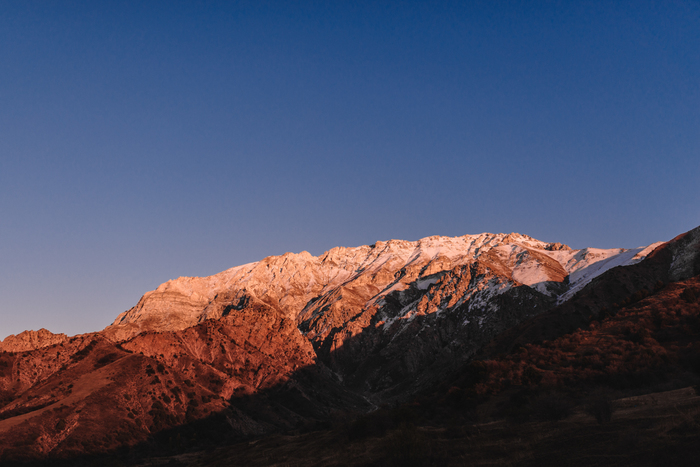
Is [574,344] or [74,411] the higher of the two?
[74,411]

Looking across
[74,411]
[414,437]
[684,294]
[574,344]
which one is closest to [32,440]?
[74,411]

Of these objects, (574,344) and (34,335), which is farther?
(34,335)

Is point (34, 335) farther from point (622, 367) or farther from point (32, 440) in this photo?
point (622, 367)

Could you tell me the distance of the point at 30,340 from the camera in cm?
15238

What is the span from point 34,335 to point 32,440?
305 feet

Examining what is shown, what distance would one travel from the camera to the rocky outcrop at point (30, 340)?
150 meters

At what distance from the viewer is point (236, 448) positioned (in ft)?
241

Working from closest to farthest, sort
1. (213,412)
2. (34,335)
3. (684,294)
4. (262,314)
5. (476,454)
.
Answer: (476,454)
(684,294)
(213,412)
(34,335)
(262,314)

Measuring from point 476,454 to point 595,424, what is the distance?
988cm

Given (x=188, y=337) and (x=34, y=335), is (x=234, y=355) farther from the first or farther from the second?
(x=34, y=335)

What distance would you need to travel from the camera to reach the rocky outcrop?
14950 centimetres

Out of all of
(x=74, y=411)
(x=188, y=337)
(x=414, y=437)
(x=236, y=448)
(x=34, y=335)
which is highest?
(x=34, y=335)

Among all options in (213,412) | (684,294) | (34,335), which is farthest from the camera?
(34,335)

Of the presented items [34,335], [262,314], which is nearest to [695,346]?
[262,314]
